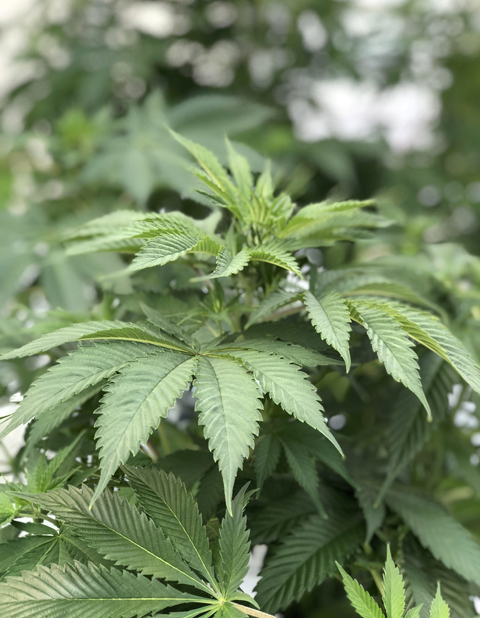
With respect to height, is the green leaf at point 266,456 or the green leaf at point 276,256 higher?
the green leaf at point 276,256

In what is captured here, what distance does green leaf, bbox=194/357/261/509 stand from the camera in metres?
0.24

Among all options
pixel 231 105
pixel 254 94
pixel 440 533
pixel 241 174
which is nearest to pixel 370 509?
pixel 440 533

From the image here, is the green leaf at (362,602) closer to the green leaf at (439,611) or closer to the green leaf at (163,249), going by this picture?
the green leaf at (439,611)

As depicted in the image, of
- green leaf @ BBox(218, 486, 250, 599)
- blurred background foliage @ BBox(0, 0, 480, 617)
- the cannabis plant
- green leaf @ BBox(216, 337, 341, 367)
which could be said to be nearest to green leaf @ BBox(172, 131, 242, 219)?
the cannabis plant

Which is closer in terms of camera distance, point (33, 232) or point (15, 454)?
point (15, 454)

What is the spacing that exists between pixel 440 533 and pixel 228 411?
23 centimetres

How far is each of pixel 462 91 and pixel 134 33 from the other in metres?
0.88

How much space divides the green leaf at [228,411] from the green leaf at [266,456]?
0.23 feet

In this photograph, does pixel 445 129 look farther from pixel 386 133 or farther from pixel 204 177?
pixel 204 177

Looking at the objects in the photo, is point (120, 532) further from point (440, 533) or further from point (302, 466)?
point (440, 533)

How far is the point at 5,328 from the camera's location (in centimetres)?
44

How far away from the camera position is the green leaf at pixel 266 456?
32 centimetres

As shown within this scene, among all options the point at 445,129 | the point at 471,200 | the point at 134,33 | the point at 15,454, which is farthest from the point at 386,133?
the point at 15,454

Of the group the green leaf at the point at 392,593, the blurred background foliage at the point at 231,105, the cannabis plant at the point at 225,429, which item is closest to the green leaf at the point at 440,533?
the cannabis plant at the point at 225,429
